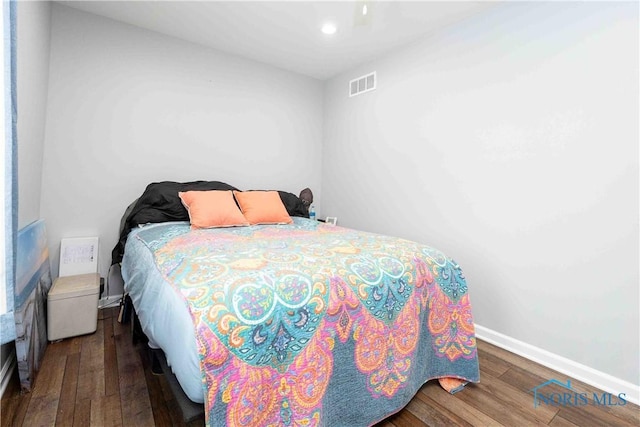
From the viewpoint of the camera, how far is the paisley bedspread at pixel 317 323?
3.20ft

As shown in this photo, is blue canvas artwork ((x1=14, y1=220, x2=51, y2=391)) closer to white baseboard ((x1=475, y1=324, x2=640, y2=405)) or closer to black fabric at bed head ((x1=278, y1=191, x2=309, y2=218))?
black fabric at bed head ((x1=278, y1=191, x2=309, y2=218))

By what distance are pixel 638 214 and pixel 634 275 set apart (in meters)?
0.34

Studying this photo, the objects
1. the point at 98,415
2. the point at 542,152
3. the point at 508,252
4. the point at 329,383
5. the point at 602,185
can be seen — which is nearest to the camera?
the point at 329,383

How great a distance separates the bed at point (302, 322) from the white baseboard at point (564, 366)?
0.67 meters

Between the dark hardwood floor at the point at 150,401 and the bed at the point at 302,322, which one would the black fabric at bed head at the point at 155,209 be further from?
the dark hardwood floor at the point at 150,401

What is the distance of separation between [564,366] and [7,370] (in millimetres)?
3187

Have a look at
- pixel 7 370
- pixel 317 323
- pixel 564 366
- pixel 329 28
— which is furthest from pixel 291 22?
pixel 564 366

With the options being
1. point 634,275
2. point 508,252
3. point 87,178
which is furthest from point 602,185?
point 87,178

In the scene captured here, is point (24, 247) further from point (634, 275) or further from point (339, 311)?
point (634, 275)

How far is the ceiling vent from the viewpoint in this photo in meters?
3.18

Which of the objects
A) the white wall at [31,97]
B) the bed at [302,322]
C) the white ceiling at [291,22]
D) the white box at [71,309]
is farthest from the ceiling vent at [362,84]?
the white box at [71,309]

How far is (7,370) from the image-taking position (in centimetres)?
155

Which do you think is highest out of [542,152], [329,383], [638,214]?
[542,152]

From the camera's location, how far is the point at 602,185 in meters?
1.74
